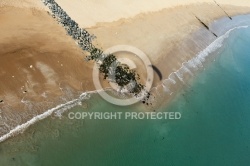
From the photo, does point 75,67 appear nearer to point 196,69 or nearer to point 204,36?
point 196,69

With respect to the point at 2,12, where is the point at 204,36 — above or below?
below

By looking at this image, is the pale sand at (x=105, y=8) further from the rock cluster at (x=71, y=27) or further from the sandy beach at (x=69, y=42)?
the rock cluster at (x=71, y=27)

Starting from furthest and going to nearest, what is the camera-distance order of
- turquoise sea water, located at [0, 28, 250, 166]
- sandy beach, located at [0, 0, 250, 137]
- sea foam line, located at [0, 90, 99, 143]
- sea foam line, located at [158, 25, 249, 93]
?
sea foam line, located at [158, 25, 249, 93] < sandy beach, located at [0, 0, 250, 137] < sea foam line, located at [0, 90, 99, 143] < turquoise sea water, located at [0, 28, 250, 166]

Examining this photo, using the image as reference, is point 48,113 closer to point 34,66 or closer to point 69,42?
point 34,66

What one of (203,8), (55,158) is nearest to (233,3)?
(203,8)

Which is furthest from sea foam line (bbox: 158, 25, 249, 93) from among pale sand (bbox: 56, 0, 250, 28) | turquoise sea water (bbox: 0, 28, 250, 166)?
pale sand (bbox: 56, 0, 250, 28)

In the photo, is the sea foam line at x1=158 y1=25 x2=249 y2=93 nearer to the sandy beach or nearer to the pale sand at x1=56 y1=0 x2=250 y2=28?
the sandy beach

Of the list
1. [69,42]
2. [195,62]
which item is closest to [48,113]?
[69,42]
